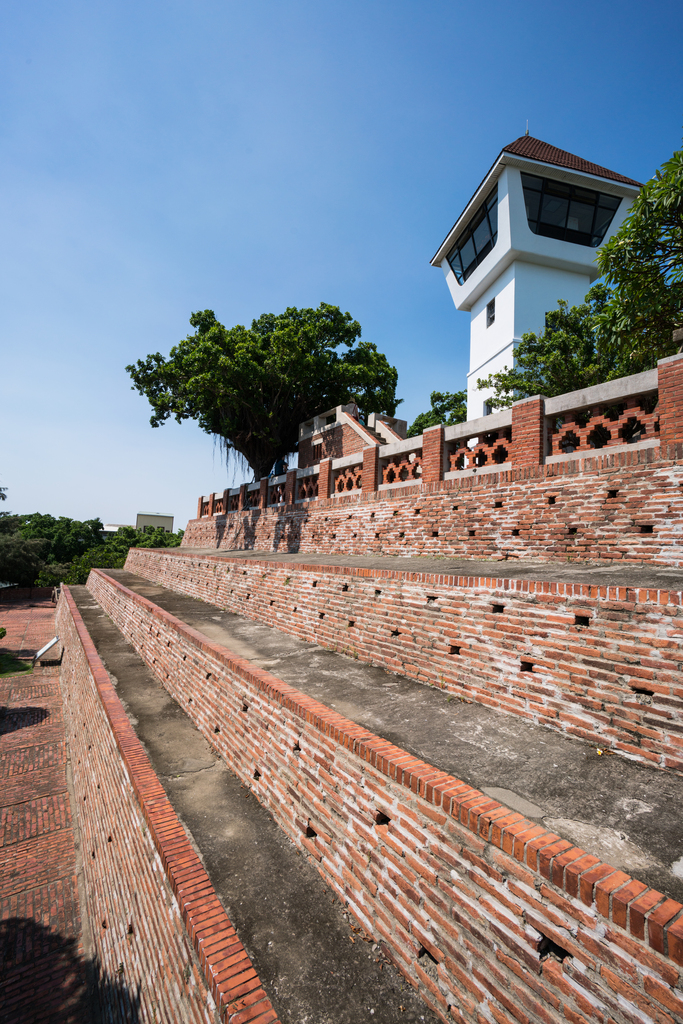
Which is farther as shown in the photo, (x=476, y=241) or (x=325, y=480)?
(x=476, y=241)

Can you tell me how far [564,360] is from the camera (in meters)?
12.5

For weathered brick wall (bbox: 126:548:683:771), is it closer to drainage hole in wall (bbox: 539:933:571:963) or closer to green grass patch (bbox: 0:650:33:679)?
drainage hole in wall (bbox: 539:933:571:963)

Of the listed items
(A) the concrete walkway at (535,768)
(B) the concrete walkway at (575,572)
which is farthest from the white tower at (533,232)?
(A) the concrete walkway at (535,768)

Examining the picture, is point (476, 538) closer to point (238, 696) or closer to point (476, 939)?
point (238, 696)

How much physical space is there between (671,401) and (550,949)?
545 centimetres

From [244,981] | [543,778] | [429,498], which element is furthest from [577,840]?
[429,498]

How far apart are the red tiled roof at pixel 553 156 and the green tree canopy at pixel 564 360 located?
850 centimetres

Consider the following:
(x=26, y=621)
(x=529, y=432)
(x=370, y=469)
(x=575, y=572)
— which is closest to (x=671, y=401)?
(x=529, y=432)

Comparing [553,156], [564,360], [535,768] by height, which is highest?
[553,156]

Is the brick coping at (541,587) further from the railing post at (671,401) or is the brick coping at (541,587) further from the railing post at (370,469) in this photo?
the railing post at (370,469)

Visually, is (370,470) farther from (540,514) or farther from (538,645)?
(538,645)

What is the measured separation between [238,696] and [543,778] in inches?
111

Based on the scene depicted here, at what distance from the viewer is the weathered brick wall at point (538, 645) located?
2.60 m

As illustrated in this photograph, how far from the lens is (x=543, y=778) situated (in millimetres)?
2422
